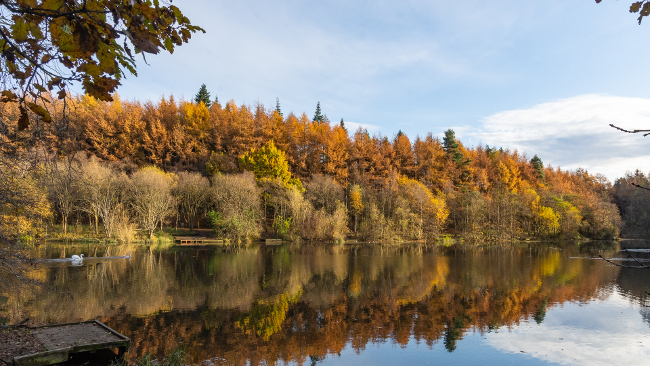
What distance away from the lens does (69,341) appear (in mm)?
6051

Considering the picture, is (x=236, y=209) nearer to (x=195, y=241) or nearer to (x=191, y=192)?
(x=195, y=241)

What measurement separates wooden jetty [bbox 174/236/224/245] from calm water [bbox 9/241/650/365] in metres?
14.5

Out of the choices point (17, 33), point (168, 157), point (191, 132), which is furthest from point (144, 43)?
point (191, 132)

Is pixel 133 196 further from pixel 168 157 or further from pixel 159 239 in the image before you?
pixel 168 157

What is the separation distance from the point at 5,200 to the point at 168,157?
4386 cm

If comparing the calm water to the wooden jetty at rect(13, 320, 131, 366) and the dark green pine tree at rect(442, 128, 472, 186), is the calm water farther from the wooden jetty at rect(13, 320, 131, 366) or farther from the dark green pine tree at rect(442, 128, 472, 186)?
the dark green pine tree at rect(442, 128, 472, 186)

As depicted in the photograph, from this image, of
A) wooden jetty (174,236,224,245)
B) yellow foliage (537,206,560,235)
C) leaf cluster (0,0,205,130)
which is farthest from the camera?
yellow foliage (537,206,560,235)

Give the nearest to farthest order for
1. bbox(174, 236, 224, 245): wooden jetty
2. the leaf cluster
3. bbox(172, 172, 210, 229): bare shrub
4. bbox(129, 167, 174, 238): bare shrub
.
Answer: the leaf cluster, bbox(129, 167, 174, 238): bare shrub, bbox(174, 236, 224, 245): wooden jetty, bbox(172, 172, 210, 229): bare shrub

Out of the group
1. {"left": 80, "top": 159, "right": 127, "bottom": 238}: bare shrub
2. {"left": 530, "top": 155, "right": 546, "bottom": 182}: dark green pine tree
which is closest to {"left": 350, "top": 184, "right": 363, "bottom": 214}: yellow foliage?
{"left": 80, "top": 159, "right": 127, "bottom": 238}: bare shrub

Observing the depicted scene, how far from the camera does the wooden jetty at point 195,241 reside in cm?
3399

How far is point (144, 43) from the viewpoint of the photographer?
189 centimetres

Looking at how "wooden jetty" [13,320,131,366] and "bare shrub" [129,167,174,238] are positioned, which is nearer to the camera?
"wooden jetty" [13,320,131,366]

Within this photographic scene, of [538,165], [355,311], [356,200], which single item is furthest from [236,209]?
[538,165]

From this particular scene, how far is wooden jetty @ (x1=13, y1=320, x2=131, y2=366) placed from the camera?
5.40 metres
